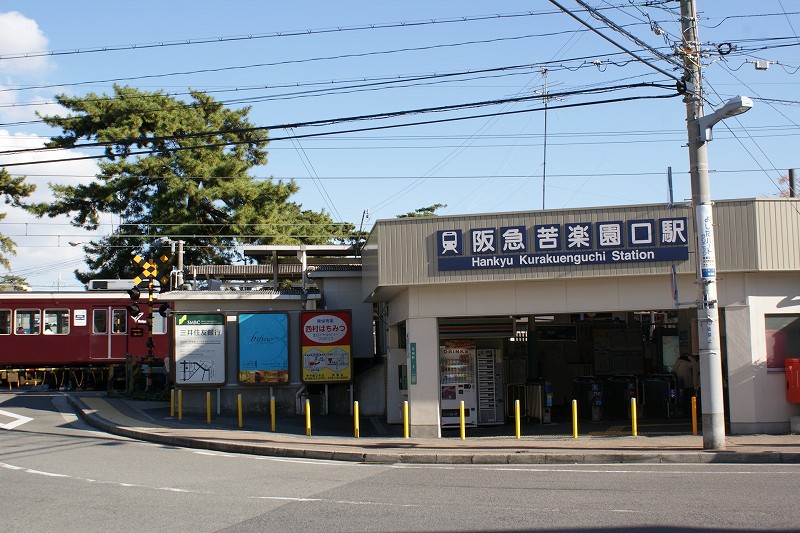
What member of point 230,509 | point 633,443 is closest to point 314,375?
point 633,443

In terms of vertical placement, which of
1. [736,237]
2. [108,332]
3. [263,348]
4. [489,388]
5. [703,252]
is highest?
[736,237]

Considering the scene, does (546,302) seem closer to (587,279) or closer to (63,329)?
(587,279)

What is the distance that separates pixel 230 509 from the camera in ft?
34.7

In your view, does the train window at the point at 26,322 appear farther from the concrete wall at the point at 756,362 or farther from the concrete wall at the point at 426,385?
the concrete wall at the point at 756,362

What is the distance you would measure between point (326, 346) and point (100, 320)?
14435mm

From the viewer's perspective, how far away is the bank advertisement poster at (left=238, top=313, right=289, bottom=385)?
77.9 feet

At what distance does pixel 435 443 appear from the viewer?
57.7 ft

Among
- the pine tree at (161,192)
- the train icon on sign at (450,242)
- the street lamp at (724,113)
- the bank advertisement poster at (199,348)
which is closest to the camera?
the street lamp at (724,113)

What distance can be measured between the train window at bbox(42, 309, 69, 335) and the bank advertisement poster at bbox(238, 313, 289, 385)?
13.5 meters

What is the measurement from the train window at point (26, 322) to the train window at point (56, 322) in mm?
317

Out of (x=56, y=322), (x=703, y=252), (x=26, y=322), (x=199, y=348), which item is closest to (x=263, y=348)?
(x=199, y=348)

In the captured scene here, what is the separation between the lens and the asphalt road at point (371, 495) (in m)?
9.45

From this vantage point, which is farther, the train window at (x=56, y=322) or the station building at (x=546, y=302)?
the train window at (x=56, y=322)

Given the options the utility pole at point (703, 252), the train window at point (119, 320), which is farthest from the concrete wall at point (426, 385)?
the train window at point (119, 320)
